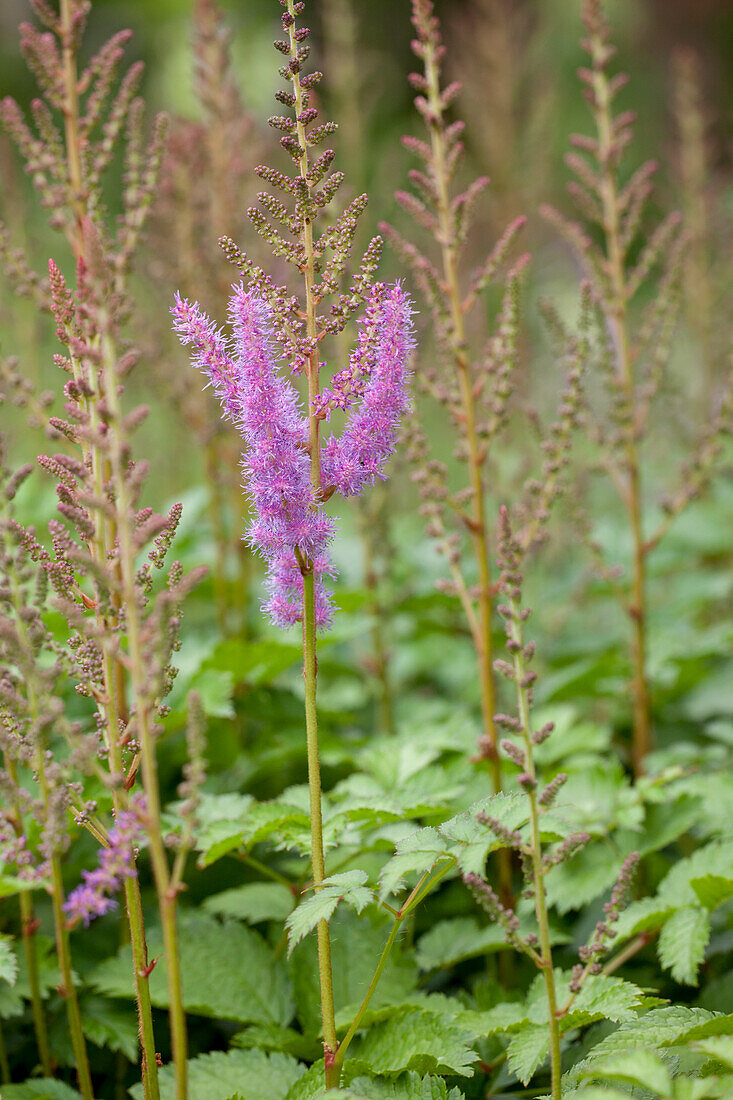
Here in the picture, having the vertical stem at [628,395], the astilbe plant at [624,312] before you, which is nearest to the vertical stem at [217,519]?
the astilbe plant at [624,312]

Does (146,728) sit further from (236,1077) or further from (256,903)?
(256,903)

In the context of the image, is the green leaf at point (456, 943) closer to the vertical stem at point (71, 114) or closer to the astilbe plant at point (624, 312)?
the astilbe plant at point (624, 312)

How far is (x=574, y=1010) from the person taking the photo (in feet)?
5.87

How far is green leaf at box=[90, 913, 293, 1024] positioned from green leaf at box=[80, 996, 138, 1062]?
6 centimetres

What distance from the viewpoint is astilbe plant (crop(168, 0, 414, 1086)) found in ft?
5.21

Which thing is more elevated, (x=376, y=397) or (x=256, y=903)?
(x=376, y=397)

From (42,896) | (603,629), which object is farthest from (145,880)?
(603,629)

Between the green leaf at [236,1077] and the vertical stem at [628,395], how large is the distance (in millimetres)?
1663

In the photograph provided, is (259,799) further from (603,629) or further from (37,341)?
(37,341)

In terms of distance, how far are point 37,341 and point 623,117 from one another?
2774 mm

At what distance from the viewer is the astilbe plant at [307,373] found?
1588 millimetres

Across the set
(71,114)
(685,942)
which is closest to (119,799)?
(685,942)

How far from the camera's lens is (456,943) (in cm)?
244

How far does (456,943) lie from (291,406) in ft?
5.12
